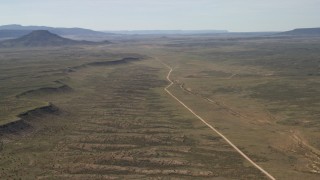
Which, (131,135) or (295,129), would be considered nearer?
(131,135)

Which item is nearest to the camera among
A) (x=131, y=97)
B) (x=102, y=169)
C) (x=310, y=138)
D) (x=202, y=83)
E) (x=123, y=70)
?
(x=102, y=169)

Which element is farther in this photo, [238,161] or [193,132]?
[193,132]

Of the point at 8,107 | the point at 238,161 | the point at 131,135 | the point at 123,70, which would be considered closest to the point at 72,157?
the point at 131,135

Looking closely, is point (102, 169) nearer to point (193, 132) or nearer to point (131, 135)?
point (131, 135)

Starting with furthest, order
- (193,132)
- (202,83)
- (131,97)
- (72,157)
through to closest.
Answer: (202,83), (131,97), (193,132), (72,157)

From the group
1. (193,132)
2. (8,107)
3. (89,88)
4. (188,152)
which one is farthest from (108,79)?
(188,152)

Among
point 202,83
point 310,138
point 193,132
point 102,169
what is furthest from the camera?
point 202,83

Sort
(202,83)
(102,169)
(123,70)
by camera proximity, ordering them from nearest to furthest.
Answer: (102,169) < (202,83) < (123,70)

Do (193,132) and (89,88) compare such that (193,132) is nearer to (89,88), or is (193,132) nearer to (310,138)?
(310,138)
